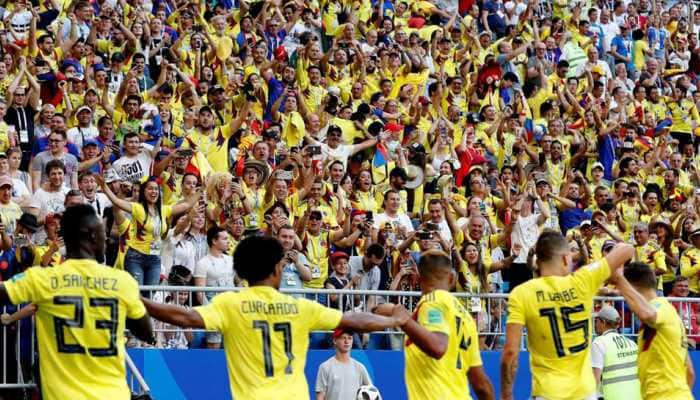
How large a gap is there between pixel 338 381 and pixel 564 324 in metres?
4.45

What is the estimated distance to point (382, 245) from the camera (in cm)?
1770

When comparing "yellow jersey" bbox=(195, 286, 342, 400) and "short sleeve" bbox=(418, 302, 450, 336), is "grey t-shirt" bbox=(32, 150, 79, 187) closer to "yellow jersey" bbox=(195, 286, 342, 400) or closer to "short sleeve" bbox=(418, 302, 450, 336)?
"short sleeve" bbox=(418, 302, 450, 336)

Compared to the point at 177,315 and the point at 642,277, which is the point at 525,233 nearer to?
the point at 642,277

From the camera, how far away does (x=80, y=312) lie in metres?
8.88

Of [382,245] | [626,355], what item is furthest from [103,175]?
[626,355]

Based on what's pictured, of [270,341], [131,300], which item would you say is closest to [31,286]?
[131,300]

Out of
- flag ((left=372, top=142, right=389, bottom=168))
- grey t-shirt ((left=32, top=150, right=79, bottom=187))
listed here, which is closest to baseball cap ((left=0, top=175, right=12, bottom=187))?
grey t-shirt ((left=32, top=150, right=79, bottom=187))

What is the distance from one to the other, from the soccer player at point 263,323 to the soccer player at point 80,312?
39 centimetres

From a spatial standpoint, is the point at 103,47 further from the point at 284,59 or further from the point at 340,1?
the point at 340,1

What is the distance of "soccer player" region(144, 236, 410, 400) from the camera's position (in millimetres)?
9273

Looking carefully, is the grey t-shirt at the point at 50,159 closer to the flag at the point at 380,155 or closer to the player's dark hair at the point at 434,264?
the flag at the point at 380,155

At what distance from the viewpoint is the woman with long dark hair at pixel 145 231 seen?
16.1 meters

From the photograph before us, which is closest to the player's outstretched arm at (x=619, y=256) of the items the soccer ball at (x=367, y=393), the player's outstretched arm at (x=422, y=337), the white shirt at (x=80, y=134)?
the player's outstretched arm at (x=422, y=337)

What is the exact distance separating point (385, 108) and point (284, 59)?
182cm
